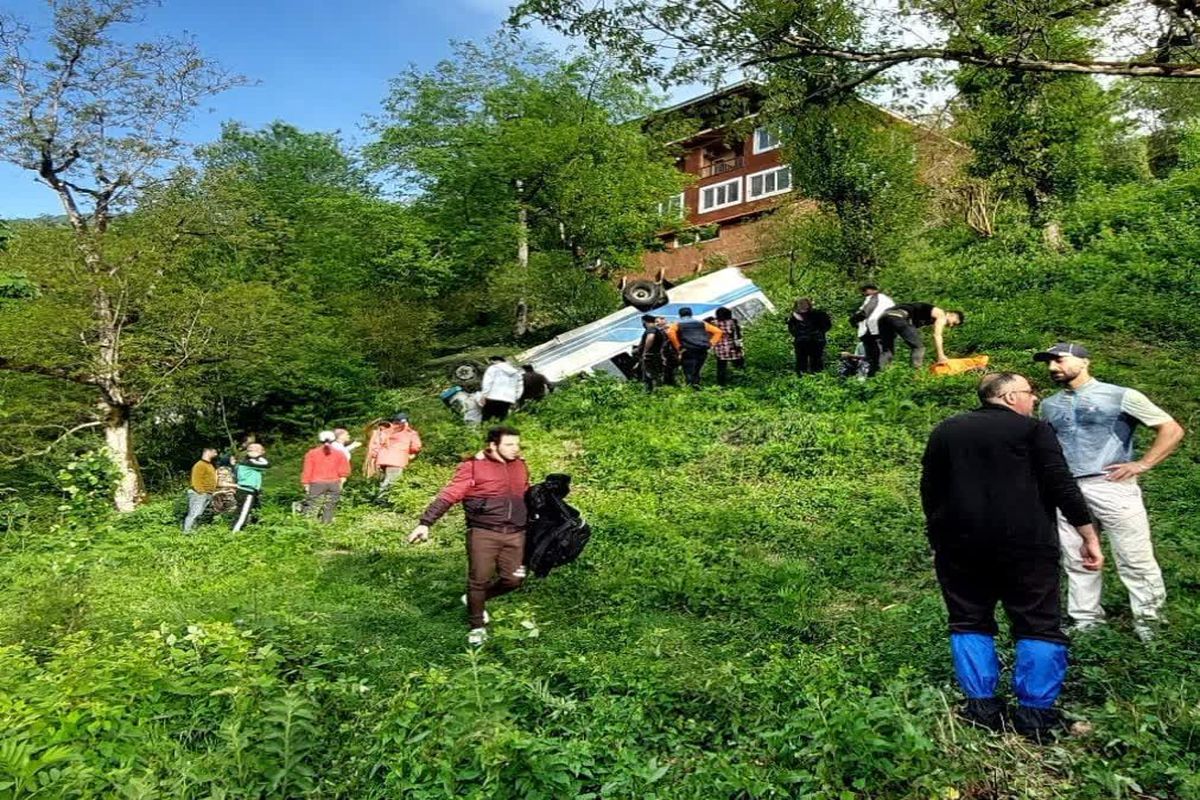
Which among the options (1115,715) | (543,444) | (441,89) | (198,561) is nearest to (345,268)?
(441,89)

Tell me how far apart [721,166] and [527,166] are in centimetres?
1332

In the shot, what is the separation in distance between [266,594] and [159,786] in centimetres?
473

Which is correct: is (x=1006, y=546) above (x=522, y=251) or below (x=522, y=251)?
below

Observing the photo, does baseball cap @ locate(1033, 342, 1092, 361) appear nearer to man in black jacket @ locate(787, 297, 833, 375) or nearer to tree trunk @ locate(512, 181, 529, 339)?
man in black jacket @ locate(787, 297, 833, 375)

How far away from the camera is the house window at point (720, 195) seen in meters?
37.4

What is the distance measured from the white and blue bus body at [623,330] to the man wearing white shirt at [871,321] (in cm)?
539

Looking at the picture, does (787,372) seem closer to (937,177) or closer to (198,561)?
(198,561)

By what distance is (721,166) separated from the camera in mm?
38375

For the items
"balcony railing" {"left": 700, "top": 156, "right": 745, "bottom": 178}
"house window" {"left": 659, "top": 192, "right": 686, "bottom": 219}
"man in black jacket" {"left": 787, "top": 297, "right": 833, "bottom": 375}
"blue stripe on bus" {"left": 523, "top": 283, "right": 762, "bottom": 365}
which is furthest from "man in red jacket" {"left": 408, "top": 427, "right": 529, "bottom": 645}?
"balcony railing" {"left": 700, "top": 156, "right": 745, "bottom": 178}

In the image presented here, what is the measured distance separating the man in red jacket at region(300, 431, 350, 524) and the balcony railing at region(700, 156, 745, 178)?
28.8 meters

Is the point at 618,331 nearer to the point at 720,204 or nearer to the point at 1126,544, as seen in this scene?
the point at 1126,544

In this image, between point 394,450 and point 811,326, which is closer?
point 394,450

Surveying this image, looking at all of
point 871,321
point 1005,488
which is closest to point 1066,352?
point 1005,488

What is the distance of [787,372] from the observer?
1561 cm
